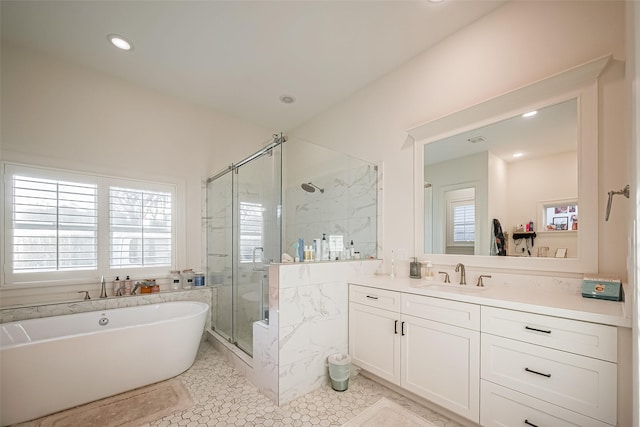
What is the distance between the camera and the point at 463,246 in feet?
7.73

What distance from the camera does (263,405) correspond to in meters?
2.06

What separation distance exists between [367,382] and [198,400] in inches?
55.1

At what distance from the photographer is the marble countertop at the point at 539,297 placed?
130 centimetres

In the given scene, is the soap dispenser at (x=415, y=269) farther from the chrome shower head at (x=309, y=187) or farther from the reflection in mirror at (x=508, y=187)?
the chrome shower head at (x=309, y=187)

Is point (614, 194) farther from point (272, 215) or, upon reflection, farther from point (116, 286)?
point (116, 286)

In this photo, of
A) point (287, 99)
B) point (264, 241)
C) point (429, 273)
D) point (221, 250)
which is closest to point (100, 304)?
point (221, 250)

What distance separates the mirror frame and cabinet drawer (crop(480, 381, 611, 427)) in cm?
86

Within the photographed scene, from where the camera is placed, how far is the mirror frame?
172 cm

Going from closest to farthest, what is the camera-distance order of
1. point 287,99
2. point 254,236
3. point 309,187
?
point 254,236 → point 309,187 → point 287,99

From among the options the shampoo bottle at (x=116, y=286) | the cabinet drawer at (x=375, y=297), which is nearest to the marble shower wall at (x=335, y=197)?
the cabinet drawer at (x=375, y=297)

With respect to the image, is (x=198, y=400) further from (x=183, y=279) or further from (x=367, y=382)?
(x=183, y=279)

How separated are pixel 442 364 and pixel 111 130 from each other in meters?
3.96

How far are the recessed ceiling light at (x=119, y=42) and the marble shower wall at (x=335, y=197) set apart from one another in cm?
187

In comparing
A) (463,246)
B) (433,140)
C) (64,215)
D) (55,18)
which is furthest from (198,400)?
(55,18)
